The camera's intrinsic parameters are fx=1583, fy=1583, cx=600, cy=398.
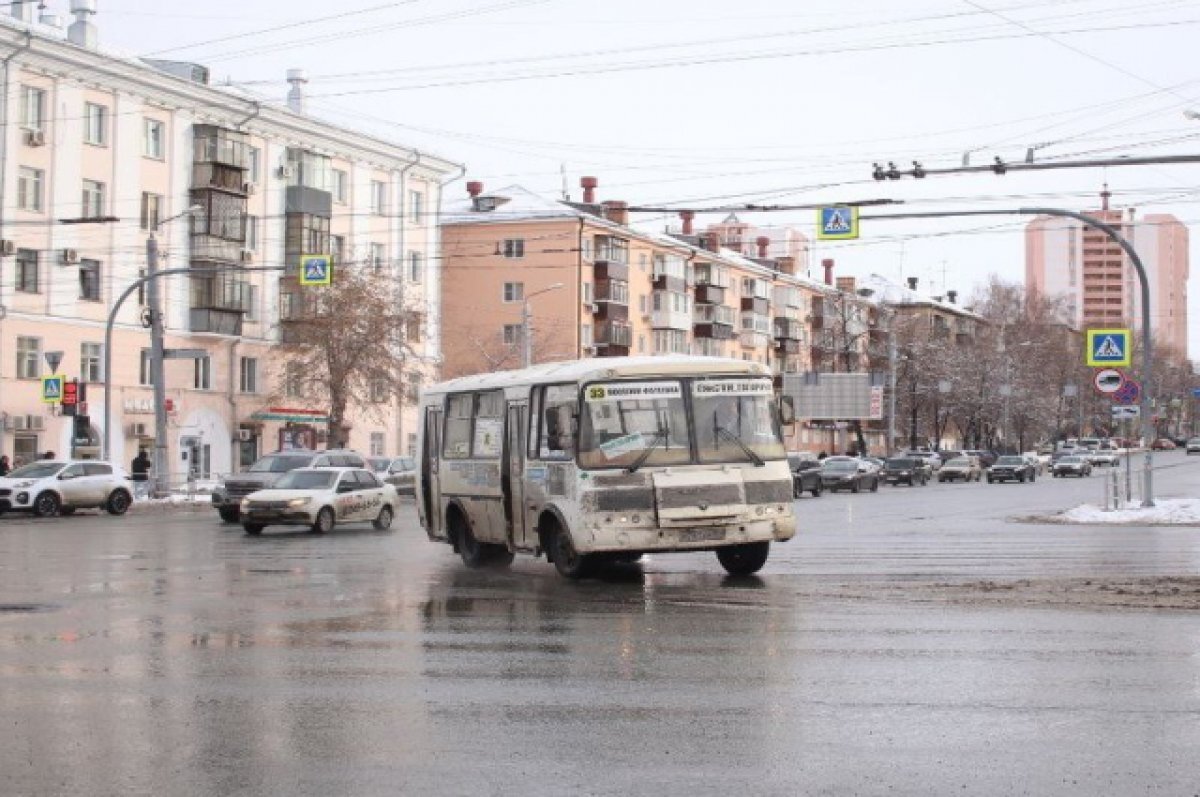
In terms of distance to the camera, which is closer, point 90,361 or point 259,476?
point 259,476

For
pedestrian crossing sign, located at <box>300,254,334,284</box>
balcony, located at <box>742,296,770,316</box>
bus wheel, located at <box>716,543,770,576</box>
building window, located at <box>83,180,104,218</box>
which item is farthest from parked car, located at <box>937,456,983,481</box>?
bus wheel, located at <box>716,543,770,576</box>

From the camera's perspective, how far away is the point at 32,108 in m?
53.7

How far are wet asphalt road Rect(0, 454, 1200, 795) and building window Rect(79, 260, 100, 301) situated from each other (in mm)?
37161

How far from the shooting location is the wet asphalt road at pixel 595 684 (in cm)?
786

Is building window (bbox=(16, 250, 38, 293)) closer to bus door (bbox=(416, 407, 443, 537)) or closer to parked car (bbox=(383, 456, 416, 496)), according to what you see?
parked car (bbox=(383, 456, 416, 496))

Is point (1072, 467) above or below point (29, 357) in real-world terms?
below

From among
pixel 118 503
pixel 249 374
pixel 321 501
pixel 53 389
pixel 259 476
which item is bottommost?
pixel 118 503

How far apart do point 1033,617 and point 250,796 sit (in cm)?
938

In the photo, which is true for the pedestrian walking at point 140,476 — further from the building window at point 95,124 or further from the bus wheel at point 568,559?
the bus wheel at point 568,559

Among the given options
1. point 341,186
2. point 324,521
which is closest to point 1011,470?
point 341,186

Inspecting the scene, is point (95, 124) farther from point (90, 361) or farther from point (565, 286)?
point (565, 286)

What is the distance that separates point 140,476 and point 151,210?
40.6 feet

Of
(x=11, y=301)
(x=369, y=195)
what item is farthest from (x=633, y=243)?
(x=11, y=301)

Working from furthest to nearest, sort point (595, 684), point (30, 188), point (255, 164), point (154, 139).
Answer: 1. point (255, 164)
2. point (154, 139)
3. point (30, 188)
4. point (595, 684)
